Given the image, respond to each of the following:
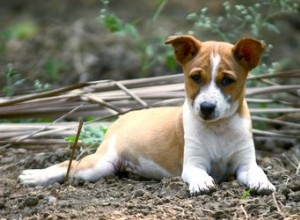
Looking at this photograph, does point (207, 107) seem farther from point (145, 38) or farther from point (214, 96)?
point (145, 38)

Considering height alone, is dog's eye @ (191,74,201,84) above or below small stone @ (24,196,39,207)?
above

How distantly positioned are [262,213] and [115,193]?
111cm

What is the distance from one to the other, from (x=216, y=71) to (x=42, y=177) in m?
1.50

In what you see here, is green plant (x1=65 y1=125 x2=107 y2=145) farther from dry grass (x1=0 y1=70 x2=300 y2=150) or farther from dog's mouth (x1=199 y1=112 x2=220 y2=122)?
dog's mouth (x1=199 y1=112 x2=220 y2=122)

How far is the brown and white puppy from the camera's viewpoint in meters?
Result: 5.92

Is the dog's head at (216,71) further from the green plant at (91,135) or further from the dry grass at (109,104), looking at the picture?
the dry grass at (109,104)

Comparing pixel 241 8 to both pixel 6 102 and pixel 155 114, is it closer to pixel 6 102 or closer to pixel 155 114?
pixel 155 114

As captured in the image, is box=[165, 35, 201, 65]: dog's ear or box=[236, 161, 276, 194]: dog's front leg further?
box=[165, 35, 201, 65]: dog's ear

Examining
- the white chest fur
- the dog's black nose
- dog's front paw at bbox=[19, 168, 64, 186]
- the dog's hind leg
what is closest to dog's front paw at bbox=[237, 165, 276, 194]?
the white chest fur

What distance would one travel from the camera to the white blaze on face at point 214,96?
5852 mm

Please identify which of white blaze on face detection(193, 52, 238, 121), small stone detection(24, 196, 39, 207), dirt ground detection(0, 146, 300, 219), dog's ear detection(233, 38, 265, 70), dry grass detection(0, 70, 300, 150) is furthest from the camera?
dry grass detection(0, 70, 300, 150)

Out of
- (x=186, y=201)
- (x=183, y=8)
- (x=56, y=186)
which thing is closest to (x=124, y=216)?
(x=186, y=201)

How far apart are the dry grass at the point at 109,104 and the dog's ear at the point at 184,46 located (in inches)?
54.9

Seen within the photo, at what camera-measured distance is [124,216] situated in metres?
5.23
